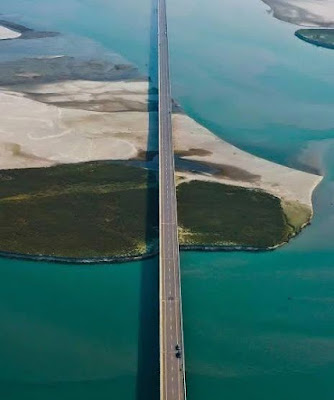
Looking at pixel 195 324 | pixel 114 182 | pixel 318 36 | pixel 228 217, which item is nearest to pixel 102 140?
pixel 114 182

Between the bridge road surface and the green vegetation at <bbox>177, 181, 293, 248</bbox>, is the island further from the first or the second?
the bridge road surface

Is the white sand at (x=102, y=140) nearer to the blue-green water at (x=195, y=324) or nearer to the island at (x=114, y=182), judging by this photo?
the island at (x=114, y=182)

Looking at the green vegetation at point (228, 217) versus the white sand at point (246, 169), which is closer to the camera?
the green vegetation at point (228, 217)

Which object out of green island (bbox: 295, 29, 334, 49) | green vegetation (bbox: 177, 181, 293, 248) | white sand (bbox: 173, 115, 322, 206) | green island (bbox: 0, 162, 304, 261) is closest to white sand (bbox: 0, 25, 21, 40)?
white sand (bbox: 173, 115, 322, 206)

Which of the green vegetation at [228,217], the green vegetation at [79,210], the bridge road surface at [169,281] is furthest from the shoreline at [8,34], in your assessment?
the green vegetation at [228,217]

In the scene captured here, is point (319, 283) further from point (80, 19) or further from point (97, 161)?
point (80, 19)

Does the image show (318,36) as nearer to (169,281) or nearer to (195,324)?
(169,281)
